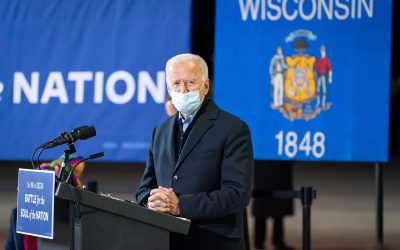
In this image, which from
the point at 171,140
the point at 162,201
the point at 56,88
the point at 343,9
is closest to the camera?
the point at 162,201

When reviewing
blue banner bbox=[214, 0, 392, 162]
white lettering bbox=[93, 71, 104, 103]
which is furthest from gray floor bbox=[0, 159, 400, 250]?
blue banner bbox=[214, 0, 392, 162]

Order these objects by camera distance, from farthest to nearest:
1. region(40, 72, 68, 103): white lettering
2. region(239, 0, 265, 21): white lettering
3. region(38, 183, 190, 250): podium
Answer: region(40, 72, 68, 103): white lettering → region(239, 0, 265, 21): white lettering → region(38, 183, 190, 250): podium

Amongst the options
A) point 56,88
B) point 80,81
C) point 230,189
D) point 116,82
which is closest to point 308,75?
point 116,82

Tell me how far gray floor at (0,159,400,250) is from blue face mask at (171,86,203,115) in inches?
155

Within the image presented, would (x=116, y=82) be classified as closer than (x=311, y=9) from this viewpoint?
No

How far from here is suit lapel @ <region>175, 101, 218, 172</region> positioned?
2.29 metres

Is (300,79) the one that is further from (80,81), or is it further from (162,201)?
(162,201)

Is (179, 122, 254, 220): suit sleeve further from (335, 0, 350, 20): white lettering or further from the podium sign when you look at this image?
(335, 0, 350, 20): white lettering

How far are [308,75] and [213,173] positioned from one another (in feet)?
8.51

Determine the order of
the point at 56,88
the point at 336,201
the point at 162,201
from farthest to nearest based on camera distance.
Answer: the point at 336,201 → the point at 56,88 → the point at 162,201

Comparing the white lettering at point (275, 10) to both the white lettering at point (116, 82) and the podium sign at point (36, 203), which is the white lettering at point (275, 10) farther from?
the podium sign at point (36, 203)

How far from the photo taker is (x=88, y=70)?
5012mm

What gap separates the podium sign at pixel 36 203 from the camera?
2.01 metres

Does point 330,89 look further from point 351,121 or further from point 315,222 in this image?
point 315,222
